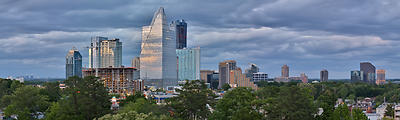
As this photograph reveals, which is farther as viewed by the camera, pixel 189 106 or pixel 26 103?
pixel 26 103

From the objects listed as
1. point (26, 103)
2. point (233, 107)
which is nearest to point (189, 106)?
point (233, 107)

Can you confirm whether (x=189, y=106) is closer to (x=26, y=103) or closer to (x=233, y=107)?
(x=233, y=107)

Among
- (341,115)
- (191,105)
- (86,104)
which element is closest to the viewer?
(86,104)

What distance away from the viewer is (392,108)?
349ft

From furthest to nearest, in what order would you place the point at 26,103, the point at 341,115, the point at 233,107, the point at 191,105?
the point at 26,103
the point at 341,115
the point at 191,105
the point at 233,107

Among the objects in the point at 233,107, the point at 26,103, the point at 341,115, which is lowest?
the point at 341,115

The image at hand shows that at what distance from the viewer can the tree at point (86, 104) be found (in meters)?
68.9

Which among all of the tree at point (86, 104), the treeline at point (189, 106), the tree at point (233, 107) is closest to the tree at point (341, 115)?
the treeline at point (189, 106)

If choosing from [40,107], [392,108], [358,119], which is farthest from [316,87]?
[40,107]

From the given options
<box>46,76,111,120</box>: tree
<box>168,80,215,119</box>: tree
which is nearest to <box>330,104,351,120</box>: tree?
<box>168,80,215,119</box>: tree

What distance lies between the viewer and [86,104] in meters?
71.1

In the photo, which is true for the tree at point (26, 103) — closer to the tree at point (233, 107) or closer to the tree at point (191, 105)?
the tree at point (191, 105)

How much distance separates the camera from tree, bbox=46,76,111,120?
6888cm

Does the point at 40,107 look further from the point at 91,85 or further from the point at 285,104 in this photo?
the point at 285,104
